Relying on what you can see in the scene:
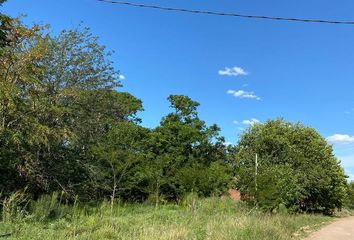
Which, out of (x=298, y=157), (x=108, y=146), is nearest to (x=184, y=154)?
(x=298, y=157)

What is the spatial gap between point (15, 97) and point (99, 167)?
12035 millimetres

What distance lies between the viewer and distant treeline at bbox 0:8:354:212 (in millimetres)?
20312

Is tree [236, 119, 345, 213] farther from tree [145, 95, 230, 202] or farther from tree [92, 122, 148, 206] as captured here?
tree [92, 122, 148, 206]

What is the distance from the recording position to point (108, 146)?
1228 inches

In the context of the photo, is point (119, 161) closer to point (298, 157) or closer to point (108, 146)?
point (108, 146)

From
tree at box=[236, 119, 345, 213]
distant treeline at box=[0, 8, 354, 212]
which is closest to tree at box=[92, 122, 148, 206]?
distant treeline at box=[0, 8, 354, 212]

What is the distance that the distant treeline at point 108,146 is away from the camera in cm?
2031

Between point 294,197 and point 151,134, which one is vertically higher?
point 151,134

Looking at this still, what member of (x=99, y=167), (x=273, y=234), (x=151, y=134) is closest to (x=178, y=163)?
(x=151, y=134)

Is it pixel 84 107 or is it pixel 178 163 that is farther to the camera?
pixel 178 163

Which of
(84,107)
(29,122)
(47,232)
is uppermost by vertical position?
(84,107)

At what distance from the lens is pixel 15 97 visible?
59.8ft

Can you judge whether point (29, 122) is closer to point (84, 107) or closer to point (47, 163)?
point (47, 163)

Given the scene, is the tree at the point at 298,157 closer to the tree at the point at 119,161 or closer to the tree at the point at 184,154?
the tree at the point at 184,154
